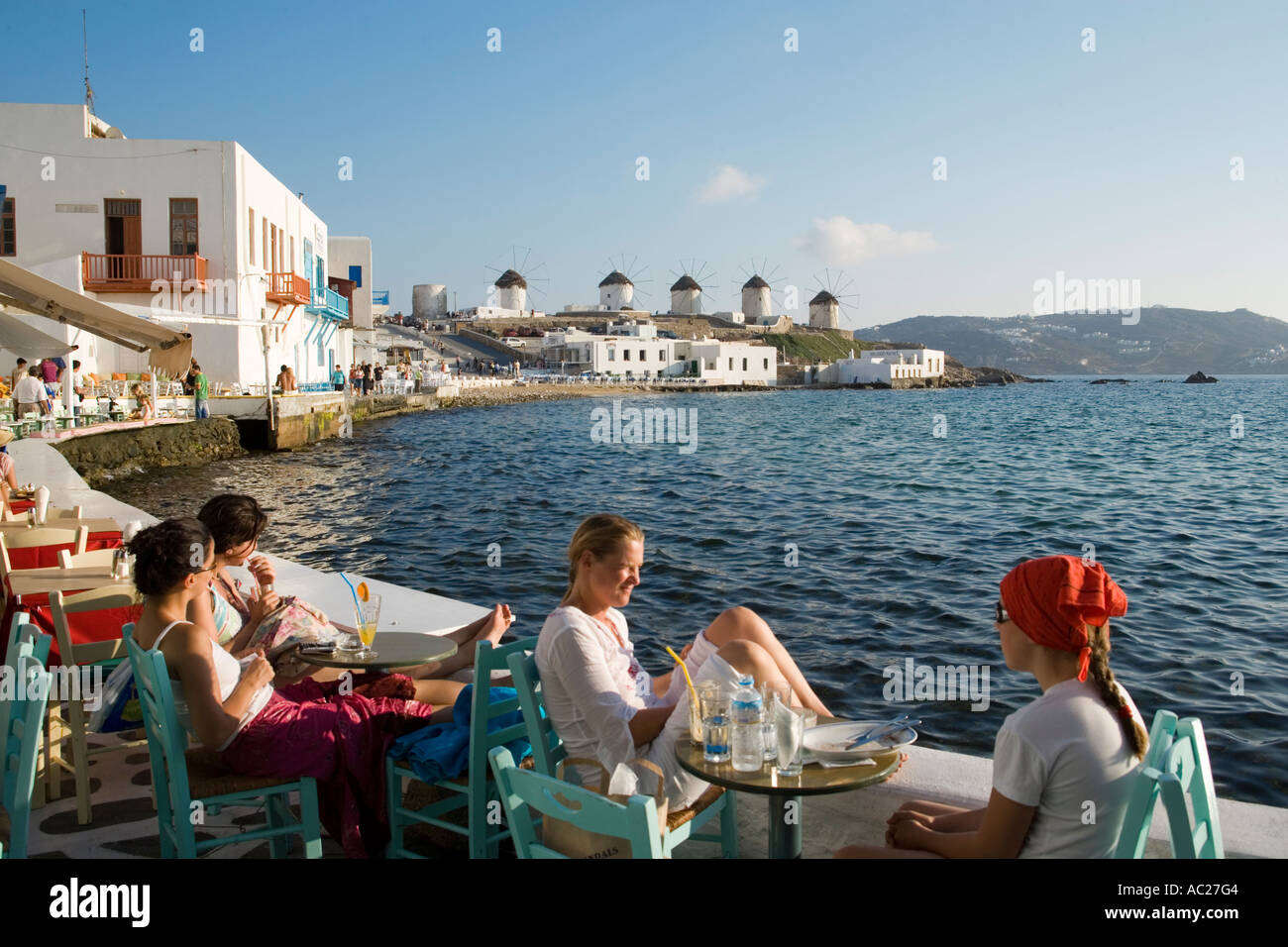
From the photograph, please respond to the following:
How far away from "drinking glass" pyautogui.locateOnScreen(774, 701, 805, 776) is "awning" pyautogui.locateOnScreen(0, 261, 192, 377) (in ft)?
20.4

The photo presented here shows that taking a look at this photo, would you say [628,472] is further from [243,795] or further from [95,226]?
[243,795]

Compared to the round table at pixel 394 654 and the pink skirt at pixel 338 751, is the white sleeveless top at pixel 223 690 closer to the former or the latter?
the pink skirt at pixel 338 751

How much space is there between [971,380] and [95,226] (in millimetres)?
126452

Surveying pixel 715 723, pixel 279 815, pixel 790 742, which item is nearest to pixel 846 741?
pixel 790 742

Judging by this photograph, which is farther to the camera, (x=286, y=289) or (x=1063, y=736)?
(x=286, y=289)

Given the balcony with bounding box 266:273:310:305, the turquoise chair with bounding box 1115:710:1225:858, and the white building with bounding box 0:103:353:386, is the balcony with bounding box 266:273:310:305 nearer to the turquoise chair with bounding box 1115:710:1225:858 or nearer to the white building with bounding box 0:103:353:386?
the white building with bounding box 0:103:353:386

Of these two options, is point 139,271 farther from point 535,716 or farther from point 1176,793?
point 1176,793

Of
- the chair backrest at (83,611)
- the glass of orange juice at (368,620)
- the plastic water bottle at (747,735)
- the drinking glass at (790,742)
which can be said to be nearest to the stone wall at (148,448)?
the chair backrest at (83,611)

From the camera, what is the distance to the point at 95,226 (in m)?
30.2

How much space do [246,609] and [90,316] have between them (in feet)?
13.0

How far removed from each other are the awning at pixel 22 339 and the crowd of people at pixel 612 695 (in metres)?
6.55

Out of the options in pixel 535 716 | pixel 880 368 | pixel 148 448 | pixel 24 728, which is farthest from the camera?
pixel 880 368

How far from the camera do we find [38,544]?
6.34 meters
